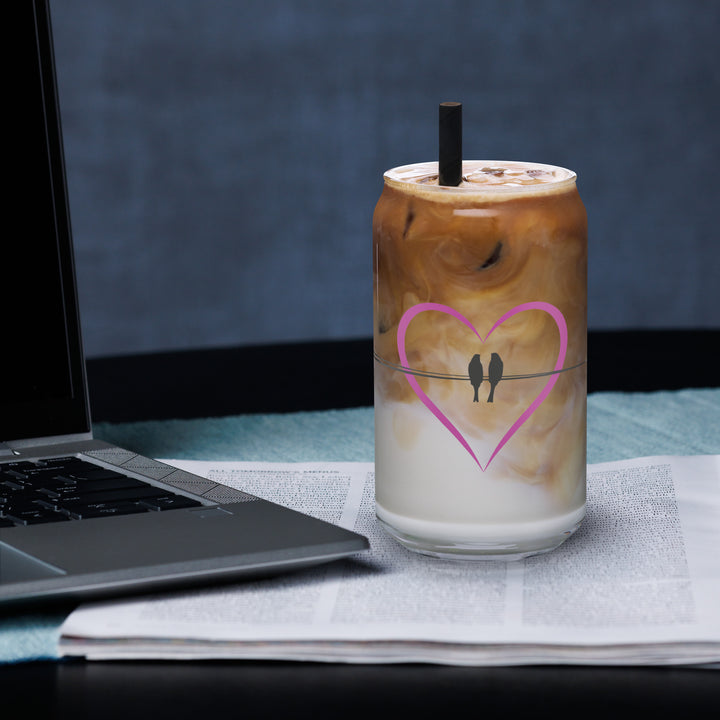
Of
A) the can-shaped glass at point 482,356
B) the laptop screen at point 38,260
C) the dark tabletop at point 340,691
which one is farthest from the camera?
the laptop screen at point 38,260

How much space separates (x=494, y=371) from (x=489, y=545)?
0.09 metres

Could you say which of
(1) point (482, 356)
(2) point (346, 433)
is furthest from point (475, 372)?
(2) point (346, 433)

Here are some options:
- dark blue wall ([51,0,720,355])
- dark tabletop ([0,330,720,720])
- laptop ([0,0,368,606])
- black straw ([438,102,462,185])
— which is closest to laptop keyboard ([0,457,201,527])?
laptop ([0,0,368,606])

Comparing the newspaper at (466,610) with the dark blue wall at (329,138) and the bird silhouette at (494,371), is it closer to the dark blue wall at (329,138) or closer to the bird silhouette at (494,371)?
the bird silhouette at (494,371)

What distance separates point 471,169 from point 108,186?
2.12 m

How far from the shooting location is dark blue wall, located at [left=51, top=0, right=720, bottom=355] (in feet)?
8.62

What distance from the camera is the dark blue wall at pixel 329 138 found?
103 inches

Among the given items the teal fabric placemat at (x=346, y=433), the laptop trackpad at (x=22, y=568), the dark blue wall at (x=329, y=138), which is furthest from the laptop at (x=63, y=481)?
the dark blue wall at (x=329, y=138)

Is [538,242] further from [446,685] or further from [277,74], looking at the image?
[277,74]

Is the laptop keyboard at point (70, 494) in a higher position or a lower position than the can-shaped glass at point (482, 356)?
lower

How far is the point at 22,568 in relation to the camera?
0.53 m

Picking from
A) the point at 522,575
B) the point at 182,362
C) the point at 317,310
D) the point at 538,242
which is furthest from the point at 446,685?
the point at 317,310

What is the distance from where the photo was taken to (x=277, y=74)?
2697 millimetres

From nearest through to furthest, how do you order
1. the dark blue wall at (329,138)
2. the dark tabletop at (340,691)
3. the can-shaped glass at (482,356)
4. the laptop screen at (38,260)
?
1. the dark tabletop at (340,691)
2. the can-shaped glass at (482,356)
3. the laptop screen at (38,260)
4. the dark blue wall at (329,138)
